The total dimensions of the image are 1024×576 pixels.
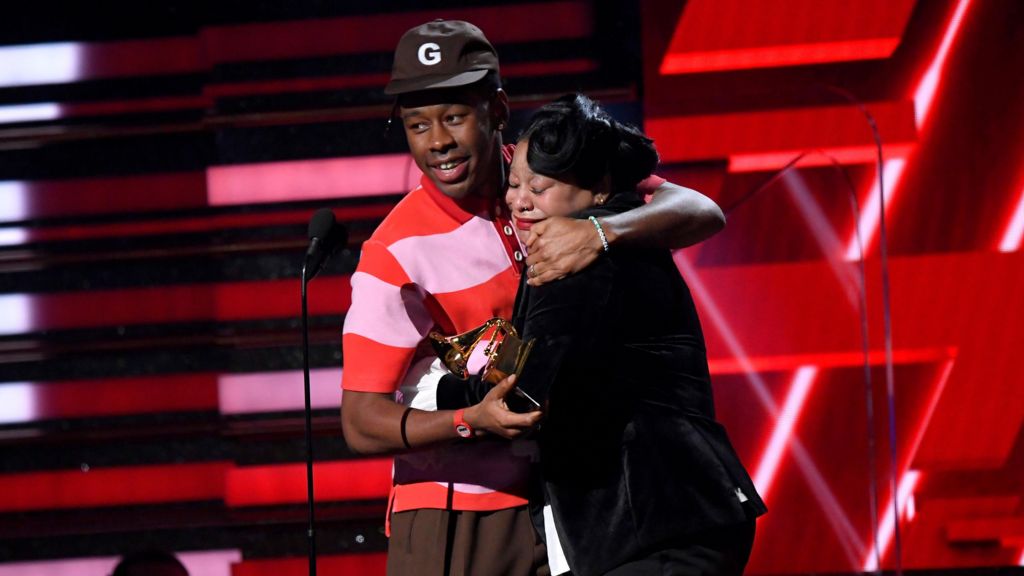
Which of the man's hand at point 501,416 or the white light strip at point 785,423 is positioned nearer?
the man's hand at point 501,416

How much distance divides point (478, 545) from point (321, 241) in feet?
2.35

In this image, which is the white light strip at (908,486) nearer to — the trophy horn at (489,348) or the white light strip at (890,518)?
the white light strip at (890,518)

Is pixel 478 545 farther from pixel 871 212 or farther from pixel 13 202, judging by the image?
pixel 13 202

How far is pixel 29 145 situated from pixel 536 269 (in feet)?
10.4

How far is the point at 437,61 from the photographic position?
214 centimetres

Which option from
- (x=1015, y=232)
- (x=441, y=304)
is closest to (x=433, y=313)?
(x=441, y=304)

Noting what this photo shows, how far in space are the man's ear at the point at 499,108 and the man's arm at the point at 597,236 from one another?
401mm

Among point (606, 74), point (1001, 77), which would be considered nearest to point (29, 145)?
point (606, 74)

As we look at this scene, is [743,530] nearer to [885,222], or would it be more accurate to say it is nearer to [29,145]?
[885,222]

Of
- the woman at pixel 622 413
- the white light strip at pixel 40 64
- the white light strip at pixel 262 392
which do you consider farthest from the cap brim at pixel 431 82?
the white light strip at pixel 40 64

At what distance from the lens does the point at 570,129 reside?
1839 millimetres

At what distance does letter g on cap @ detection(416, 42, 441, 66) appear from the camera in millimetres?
2141

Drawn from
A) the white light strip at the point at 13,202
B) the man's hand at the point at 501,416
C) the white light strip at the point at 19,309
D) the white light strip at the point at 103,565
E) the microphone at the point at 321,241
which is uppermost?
the white light strip at the point at 13,202

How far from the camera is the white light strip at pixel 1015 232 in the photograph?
399 centimetres
